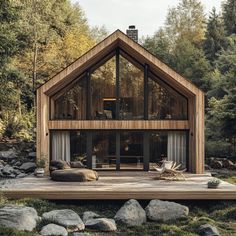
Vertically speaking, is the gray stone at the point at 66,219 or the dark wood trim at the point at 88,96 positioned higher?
the dark wood trim at the point at 88,96

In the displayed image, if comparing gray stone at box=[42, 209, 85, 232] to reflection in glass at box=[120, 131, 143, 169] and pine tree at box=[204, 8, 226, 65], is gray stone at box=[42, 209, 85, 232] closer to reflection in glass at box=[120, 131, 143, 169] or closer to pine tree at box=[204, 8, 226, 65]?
reflection in glass at box=[120, 131, 143, 169]

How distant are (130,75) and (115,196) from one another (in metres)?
6.50

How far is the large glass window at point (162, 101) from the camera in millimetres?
17344

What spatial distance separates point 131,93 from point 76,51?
11.8 m

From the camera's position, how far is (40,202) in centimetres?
1210

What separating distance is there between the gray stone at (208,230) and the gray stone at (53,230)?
10.7 feet

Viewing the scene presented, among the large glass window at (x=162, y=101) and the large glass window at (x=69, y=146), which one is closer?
the large glass window at (x=162, y=101)

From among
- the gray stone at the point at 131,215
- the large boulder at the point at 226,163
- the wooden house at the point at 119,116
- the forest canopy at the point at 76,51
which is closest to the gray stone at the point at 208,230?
the gray stone at the point at 131,215

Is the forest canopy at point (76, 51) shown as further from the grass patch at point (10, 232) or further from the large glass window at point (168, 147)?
the grass patch at point (10, 232)

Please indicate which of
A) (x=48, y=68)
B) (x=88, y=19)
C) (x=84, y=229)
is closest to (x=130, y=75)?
(x=84, y=229)

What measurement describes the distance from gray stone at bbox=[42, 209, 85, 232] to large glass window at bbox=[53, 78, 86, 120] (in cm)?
649

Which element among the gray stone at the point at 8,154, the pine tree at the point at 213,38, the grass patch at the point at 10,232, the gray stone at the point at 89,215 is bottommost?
the gray stone at the point at 89,215

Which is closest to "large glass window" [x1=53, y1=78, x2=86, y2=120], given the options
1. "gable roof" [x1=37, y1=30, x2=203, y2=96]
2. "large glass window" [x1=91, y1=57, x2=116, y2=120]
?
"large glass window" [x1=91, y1=57, x2=116, y2=120]

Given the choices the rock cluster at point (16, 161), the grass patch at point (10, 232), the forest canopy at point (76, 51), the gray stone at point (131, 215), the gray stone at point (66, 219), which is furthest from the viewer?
the forest canopy at point (76, 51)
